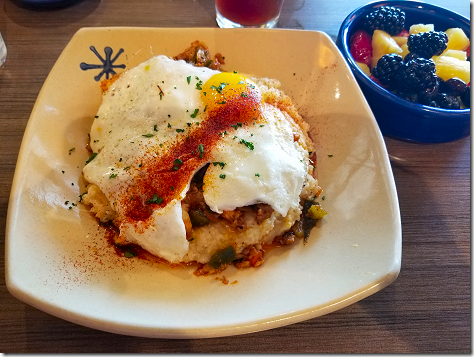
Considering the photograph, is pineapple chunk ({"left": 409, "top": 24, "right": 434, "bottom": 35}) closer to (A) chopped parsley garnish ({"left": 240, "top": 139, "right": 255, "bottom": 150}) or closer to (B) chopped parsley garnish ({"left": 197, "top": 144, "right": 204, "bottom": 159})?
(A) chopped parsley garnish ({"left": 240, "top": 139, "right": 255, "bottom": 150})

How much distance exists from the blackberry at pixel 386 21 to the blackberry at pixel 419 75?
65 centimetres

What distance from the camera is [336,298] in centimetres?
171

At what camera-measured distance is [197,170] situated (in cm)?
221

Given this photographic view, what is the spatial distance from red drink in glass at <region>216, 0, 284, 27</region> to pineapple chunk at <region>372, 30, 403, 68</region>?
1000 millimetres

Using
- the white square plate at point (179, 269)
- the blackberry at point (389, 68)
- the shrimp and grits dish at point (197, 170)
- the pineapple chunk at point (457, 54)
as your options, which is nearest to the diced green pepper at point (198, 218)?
the shrimp and grits dish at point (197, 170)

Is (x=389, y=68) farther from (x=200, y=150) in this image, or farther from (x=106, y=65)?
(x=106, y=65)

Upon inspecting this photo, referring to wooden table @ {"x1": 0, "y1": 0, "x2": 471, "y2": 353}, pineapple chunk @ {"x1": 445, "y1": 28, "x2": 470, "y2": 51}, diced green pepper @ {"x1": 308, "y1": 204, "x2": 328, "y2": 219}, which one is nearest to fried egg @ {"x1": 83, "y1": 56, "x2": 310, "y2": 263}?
diced green pepper @ {"x1": 308, "y1": 204, "x2": 328, "y2": 219}

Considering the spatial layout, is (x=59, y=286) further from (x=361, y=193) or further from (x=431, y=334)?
(x=431, y=334)

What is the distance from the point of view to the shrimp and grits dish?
2090 millimetres

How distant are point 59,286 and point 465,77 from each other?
10.7 feet

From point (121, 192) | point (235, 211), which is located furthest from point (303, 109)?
point (121, 192)

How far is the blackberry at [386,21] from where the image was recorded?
316cm

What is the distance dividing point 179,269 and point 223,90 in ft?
4.09

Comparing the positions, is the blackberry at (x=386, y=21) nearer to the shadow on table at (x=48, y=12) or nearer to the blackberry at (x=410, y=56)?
the blackberry at (x=410, y=56)
